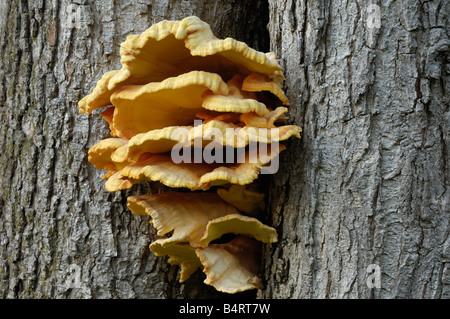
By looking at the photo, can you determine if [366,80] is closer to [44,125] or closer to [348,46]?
[348,46]

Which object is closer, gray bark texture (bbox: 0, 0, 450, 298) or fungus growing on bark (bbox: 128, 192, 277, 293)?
gray bark texture (bbox: 0, 0, 450, 298)

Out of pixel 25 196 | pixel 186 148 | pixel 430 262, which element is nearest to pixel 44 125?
pixel 25 196

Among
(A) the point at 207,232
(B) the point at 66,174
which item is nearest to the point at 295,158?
(A) the point at 207,232

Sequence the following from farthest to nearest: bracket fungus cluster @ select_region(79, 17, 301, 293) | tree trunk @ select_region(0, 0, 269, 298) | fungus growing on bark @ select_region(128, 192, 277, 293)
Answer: tree trunk @ select_region(0, 0, 269, 298) → fungus growing on bark @ select_region(128, 192, 277, 293) → bracket fungus cluster @ select_region(79, 17, 301, 293)

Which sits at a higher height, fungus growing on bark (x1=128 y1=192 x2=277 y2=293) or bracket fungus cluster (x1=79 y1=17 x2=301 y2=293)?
bracket fungus cluster (x1=79 y1=17 x2=301 y2=293)

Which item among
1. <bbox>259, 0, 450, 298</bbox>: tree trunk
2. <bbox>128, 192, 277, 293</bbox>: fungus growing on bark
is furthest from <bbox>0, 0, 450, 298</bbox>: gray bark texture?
<bbox>128, 192, 277, 293</bbox>: fungus growing on bark

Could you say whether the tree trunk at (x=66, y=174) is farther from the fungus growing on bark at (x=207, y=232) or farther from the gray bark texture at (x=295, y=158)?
the fungus growing on bark at (x=207, y=232)

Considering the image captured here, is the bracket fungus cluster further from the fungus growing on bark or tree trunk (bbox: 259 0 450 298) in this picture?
tree trunk (bbox: 259 0 450 298)
